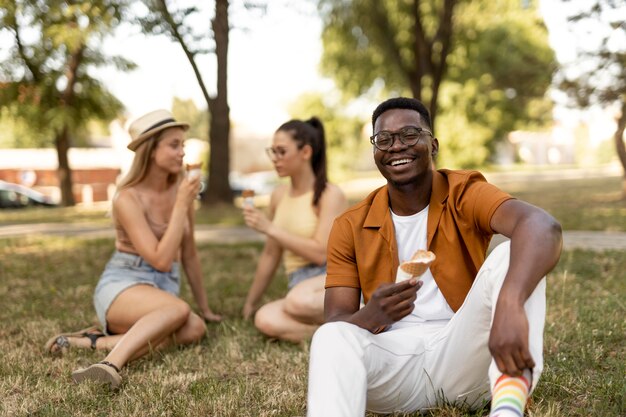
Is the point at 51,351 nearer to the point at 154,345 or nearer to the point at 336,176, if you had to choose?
the point at 154,345

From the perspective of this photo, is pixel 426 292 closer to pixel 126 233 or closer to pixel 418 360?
pixel 418 360

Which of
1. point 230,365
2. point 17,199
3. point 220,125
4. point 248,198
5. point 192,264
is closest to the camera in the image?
point 230,365

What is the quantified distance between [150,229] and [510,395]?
115 inches

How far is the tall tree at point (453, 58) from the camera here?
60.7 ft

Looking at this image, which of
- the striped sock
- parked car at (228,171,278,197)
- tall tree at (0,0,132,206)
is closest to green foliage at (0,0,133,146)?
tall tree at (0,0,132,206)

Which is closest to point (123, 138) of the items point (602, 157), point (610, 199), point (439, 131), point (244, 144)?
point (244, 144)

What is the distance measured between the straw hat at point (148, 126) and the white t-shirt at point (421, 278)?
87.1 inches

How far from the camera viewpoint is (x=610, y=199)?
1589cm

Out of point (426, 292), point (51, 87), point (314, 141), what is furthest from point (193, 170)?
point (51, 87)

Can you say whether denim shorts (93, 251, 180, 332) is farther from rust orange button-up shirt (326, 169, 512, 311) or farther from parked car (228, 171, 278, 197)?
parked car (228, 171, 278, 197)

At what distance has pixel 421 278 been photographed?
2.78m

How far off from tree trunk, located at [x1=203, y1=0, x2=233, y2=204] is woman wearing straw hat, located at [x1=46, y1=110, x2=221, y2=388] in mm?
10326

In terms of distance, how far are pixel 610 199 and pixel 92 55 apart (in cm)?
1624

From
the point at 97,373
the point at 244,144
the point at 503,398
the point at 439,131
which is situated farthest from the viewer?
the point at 244,144
